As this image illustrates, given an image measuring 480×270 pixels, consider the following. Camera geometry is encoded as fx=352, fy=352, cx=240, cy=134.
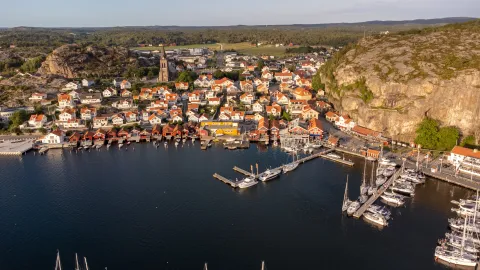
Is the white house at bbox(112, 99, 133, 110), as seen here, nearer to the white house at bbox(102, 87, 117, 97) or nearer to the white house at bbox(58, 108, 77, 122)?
the white house at bbox(102, 87, 117, 97)

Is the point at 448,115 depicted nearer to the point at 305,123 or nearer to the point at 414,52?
the point at 414,52

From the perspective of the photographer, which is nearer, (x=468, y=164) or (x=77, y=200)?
(x=77, y=200)

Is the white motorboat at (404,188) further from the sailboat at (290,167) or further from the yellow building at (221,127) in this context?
the yellow building at (221,127)

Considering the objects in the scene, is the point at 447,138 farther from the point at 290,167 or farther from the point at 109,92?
the point at 109,92

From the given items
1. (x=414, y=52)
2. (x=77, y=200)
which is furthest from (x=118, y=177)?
(x=414, y=52)


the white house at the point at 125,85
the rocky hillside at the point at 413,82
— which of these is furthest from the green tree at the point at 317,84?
the white house at the point at 125,85

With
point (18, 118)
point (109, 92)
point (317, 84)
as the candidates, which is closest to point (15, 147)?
point (18, 118)

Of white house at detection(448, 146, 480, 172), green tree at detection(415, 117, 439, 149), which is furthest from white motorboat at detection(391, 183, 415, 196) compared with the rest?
green tree at detection(415, 117, 439, 149)
